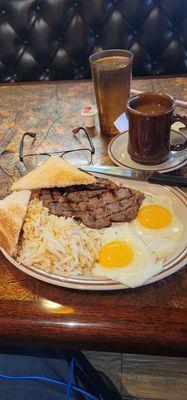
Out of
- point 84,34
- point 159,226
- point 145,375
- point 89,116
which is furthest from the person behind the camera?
point 84,34

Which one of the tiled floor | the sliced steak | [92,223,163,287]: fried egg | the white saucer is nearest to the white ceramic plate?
[92,223,163,287]: fried egg

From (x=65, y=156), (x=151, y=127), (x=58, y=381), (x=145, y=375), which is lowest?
(x=145, y=375)

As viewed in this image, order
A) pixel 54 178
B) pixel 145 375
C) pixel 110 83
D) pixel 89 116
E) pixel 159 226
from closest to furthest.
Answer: pixel 159 226 < pixel 54 178 < pixel 110 83 < pixel 89 116 < pixel 145 375

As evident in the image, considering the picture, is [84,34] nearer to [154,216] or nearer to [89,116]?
[89,116]

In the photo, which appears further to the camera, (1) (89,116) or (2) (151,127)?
(1) (89,116)

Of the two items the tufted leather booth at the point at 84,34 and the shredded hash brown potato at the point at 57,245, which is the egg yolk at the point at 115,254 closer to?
the shredded hash brown potato at the point at 57,245

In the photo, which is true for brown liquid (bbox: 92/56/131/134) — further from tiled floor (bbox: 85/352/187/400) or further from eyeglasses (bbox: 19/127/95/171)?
tiled floor (bbox: 85/352/187/400)

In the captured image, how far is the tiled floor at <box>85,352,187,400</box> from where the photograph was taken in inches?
58.6

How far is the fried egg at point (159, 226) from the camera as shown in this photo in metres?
0.75

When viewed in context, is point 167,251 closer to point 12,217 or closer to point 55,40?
point 12,217

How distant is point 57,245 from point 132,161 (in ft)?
1.30

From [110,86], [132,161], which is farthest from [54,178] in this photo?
[110,86]

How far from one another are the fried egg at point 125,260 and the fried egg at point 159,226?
2cm

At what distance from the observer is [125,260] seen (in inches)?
28.6
